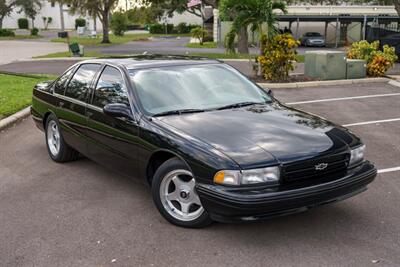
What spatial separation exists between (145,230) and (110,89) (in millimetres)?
1730

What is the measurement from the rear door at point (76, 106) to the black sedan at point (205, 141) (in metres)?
0.01

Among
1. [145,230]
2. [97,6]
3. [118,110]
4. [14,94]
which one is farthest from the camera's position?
[97,6]

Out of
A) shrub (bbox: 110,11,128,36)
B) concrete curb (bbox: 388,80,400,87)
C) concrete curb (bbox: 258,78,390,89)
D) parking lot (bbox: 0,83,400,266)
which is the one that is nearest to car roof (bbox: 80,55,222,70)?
parking lot (bbox: 0,83,400,266)

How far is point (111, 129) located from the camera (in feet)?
16.6

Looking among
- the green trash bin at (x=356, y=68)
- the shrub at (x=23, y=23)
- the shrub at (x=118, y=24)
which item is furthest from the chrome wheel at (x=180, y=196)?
the shrub at (x=23, y=23)

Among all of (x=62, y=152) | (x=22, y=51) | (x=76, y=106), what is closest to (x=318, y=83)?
(x=62, y=152)

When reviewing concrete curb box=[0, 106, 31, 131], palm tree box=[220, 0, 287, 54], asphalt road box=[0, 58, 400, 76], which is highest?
palm tree box=[220, 0, 287, 54]

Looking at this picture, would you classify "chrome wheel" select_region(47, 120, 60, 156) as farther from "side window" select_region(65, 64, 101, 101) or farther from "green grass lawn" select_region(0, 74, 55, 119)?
"green grass lawn" select_region(0, 74, 55, 119)

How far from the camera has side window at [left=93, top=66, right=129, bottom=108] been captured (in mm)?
5073

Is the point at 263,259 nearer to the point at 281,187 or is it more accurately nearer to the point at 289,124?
the point at 281,187

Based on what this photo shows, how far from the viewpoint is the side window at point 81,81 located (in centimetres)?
573

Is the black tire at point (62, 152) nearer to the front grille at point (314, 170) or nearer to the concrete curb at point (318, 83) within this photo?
the front grille at point (314, 170)

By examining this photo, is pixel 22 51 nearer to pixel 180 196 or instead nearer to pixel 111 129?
pixel 111 129

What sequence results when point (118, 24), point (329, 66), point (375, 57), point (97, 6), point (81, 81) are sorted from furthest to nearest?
point (118, 24), point (97, 6), point (375, 57), point (329, 66), point (81, 81)
